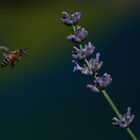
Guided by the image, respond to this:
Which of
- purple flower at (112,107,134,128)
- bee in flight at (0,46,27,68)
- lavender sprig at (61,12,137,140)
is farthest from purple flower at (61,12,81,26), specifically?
bee in flight at (0,46,27,68)

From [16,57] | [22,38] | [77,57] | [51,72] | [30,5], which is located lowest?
[77,57]

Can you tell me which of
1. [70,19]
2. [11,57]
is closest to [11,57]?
[11,57]

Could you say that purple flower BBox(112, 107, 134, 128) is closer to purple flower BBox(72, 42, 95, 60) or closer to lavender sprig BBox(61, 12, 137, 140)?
lavender sprig BBox(61, 12, 137, 140)

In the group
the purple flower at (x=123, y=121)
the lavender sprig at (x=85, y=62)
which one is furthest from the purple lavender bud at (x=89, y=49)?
the purple flower at (x=123, y=121)

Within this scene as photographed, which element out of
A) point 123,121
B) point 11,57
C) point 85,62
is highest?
point 11,57

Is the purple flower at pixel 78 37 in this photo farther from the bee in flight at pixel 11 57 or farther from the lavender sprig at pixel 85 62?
the bee in flight at pixel 11 57

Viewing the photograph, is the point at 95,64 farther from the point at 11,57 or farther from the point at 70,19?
the point at 11,57

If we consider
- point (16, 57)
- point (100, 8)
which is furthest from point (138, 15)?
point (16, 57)

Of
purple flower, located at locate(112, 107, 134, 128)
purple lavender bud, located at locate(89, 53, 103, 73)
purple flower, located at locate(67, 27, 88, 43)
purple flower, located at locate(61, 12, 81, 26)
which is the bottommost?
purple flower, located at locate(112, 107, 134, 128)

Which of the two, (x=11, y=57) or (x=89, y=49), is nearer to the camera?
(x=89, y=49)

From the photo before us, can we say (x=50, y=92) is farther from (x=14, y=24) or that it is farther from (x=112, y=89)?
(x=14, y=24)

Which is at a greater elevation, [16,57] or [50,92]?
[50,92]
